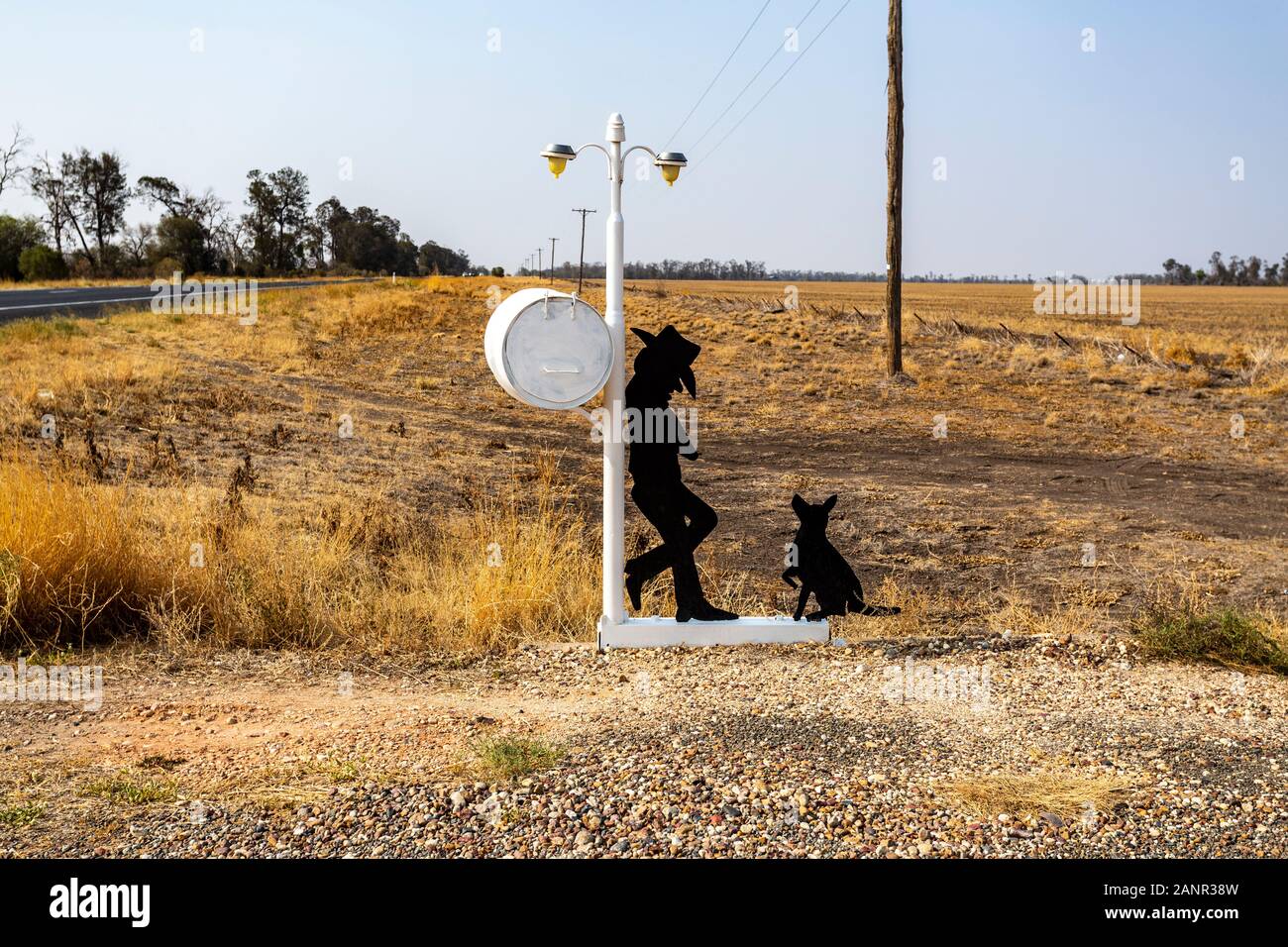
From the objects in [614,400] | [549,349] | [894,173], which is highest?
[894,173]

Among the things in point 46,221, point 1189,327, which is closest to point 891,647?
point 1189,327

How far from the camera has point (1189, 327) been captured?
1989 inches

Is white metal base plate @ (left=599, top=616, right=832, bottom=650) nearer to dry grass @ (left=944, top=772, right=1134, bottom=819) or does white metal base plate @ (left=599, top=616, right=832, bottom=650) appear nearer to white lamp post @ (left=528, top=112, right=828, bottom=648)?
white lamp post @ (left=528, top=112, right=828, bottom=648)

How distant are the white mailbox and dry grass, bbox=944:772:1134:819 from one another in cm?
243

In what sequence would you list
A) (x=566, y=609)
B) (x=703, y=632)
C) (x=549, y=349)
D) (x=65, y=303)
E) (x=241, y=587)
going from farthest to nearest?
(x=65, y=303) < (x=566, y=609) < (x=241, y=587) < (x=703, y=632) < (x=549, y=349)

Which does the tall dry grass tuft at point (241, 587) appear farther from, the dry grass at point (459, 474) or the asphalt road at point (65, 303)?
the asphalt road at point (65, 303)

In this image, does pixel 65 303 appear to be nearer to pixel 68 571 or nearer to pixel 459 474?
pixel 459 474

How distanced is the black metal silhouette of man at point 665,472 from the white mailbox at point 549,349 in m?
0.30

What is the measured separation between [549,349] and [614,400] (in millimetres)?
466

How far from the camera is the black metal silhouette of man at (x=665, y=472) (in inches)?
215

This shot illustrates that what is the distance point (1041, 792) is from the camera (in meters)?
3.80

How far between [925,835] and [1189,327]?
5346cm

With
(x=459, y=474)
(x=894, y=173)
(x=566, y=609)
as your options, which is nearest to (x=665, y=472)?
(x=566, y=609)

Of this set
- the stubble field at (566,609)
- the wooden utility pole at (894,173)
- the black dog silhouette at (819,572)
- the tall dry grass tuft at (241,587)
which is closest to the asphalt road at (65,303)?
the stubble field at (566,609)
